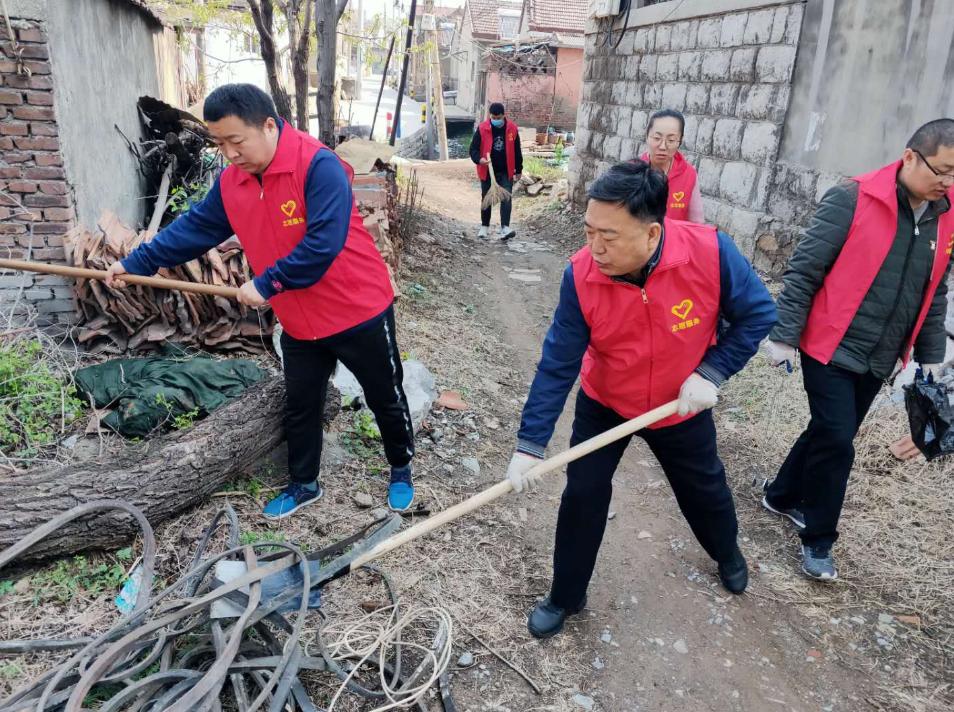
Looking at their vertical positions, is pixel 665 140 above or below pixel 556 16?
below

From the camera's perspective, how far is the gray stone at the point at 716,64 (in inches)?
272

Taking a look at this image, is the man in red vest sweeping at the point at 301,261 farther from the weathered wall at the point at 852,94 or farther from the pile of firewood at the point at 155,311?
the weathered wall at the point at 852,94

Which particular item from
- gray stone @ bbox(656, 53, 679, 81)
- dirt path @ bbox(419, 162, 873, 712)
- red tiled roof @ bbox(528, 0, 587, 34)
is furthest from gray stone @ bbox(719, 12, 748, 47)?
red tiled roof @ bbox(528, 0, 587, 34)

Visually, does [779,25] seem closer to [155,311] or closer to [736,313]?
[736,313]

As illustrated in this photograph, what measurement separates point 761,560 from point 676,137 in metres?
2.53

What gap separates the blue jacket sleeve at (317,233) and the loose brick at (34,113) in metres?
2.32

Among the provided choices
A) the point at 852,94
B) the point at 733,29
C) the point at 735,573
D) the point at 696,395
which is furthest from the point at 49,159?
the point at 733,29

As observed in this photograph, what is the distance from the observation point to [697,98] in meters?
7.50

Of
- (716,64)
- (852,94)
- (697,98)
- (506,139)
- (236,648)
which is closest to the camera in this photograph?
Result: (236,648)

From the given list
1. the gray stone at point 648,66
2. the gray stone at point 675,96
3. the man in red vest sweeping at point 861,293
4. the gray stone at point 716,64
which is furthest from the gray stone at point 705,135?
the man in red vest sweeping at point 861,293

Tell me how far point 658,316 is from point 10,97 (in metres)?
3.89

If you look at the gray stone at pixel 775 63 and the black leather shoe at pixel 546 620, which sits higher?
the gray stone at pixel 775 63

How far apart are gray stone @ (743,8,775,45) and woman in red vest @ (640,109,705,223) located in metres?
2.66

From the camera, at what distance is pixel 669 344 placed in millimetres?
2273
